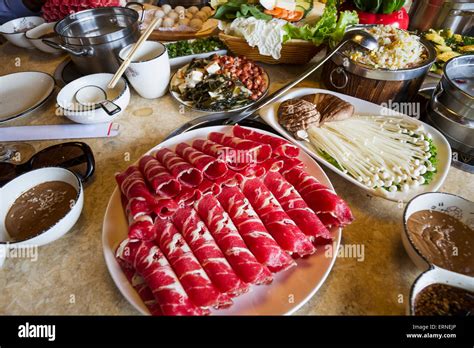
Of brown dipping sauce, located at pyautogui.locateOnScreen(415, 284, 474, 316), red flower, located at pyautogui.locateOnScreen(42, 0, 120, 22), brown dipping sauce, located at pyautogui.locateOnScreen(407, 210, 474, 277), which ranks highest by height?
red flower, located at pyautogui.locateOnScreen(42, 0, 120, 22)

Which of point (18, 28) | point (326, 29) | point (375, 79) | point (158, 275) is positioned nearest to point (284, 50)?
point (326, 29)

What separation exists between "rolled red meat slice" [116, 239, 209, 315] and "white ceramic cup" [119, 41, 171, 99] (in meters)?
1.10

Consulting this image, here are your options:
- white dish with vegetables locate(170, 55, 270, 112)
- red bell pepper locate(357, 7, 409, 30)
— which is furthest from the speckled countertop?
red bell pepper locate(357, 7, 409, 30)

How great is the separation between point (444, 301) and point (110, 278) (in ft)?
3.86

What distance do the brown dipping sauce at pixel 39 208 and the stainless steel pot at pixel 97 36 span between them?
3.18 ft

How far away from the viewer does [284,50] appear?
77.6 inches

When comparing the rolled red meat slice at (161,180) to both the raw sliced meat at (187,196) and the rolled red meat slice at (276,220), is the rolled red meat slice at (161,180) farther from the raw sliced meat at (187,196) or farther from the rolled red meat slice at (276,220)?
the rolled red meat slice at (276,220)

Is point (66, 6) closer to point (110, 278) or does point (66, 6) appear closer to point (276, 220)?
point (110, 278)

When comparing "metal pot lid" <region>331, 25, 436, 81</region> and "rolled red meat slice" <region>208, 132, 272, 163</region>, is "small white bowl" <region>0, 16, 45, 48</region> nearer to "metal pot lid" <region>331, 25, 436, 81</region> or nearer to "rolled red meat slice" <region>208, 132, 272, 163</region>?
"rolled red meat slice" <region>208, 132, 272, 163</region>

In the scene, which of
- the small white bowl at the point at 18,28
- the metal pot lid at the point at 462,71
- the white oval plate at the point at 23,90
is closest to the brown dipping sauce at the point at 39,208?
the white oval plate at the point at 23,90

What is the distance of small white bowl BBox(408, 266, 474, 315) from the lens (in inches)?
35.9

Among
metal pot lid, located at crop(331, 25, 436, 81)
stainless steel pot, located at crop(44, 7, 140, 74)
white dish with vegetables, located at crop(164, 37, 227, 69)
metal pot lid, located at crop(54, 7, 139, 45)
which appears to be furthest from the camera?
white dish with vegetables, located at crop(164, 37, 227, 69)

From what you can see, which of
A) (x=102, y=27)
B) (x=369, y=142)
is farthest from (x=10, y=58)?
(x=369, y=142)

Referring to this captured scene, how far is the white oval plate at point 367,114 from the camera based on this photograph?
125 centimetres
